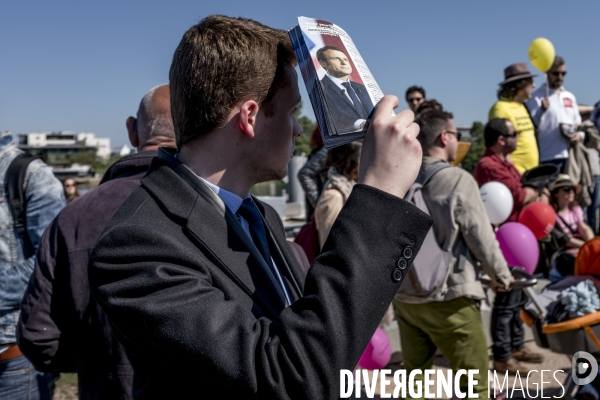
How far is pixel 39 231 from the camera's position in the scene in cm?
279

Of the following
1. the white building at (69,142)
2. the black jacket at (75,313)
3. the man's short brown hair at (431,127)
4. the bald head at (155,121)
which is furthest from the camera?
the white building at (69,142)

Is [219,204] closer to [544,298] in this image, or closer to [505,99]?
[544,298]

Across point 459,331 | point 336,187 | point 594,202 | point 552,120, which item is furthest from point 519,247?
point 594,202

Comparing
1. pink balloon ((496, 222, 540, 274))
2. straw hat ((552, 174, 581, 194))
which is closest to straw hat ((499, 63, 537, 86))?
straw hat ((552, 174, 581, 194))

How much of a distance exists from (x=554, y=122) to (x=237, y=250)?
746 centimetres

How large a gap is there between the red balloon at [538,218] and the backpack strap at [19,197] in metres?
5.01

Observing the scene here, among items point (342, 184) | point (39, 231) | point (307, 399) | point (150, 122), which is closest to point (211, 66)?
point (307, 399)

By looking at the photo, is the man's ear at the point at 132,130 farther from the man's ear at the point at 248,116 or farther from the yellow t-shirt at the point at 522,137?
the yellow t-shirt at the point at 522,137

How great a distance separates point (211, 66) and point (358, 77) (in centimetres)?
30

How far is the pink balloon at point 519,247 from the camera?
5.61 meters

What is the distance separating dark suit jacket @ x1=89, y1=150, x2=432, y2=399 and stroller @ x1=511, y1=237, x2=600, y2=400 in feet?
9.50

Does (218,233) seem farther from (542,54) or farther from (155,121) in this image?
(542,54)

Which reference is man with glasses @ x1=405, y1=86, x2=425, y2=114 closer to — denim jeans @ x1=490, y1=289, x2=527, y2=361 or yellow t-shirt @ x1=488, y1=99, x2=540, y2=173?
yellow t-shirt @ x1=488, y1=99, x2=540, y2=173

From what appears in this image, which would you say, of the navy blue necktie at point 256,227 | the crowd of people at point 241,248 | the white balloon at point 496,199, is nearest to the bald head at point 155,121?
the crowd of people at point 241,248
